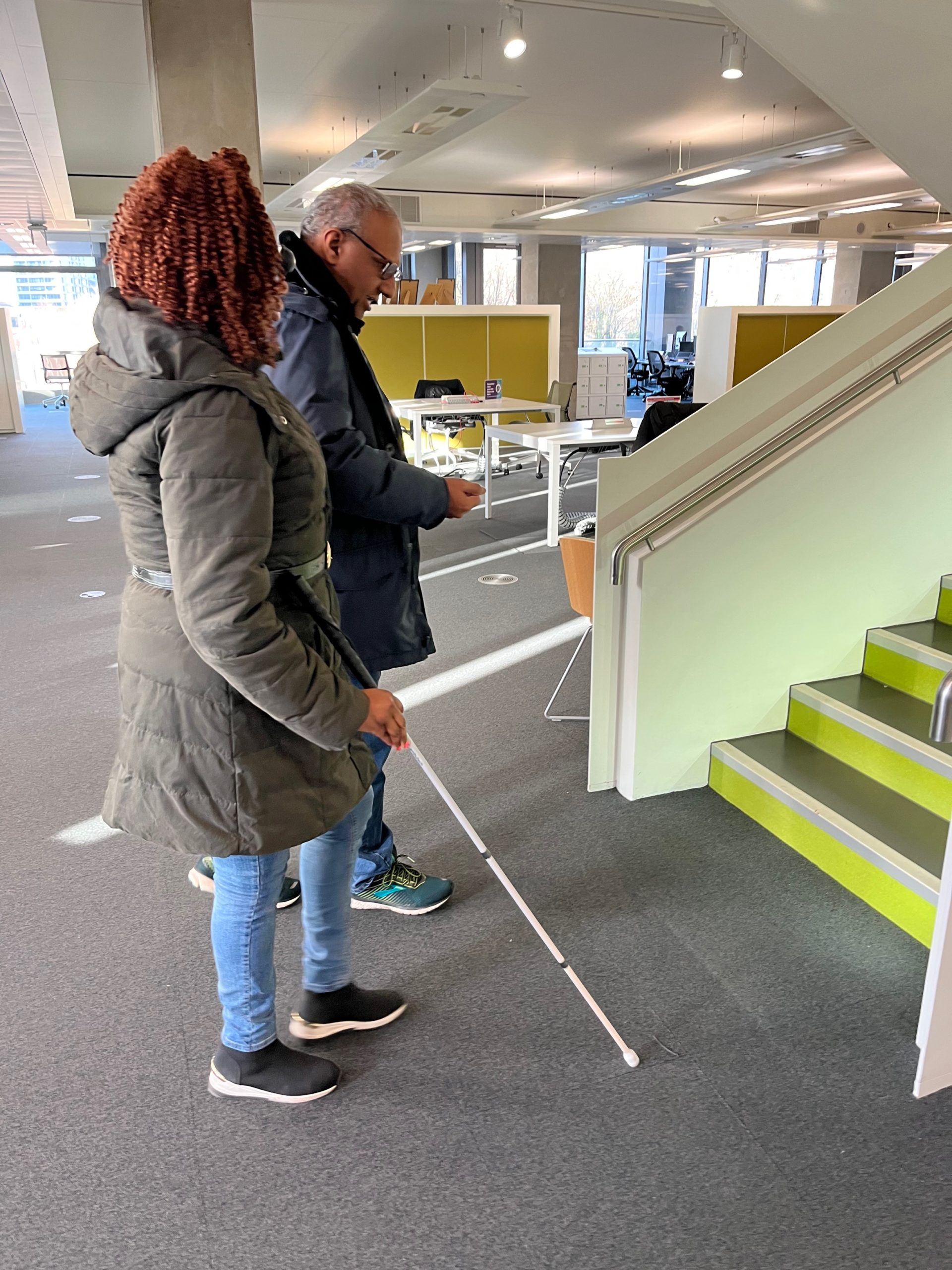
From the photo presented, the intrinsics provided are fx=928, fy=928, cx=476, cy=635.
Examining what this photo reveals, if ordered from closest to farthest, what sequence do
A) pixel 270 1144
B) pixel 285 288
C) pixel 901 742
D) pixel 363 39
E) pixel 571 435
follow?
pixel 285 288 → pixel 270 1144 → pixel 901 742 → pixel 571 435 → pixel 363 39

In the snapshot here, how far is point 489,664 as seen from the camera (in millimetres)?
4355

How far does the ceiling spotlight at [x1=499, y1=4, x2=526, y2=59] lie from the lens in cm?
614

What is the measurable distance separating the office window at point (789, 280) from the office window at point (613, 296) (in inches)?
122

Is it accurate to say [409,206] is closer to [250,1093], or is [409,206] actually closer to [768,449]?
[768,449]

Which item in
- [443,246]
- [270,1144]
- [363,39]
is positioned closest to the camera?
[270,1144]

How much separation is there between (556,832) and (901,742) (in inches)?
41.1

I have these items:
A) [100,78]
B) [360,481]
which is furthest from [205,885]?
[100,78]

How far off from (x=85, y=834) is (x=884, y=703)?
2.56m

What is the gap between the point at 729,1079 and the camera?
75.2 inches

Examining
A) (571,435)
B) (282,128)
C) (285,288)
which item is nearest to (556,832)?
(285,288)

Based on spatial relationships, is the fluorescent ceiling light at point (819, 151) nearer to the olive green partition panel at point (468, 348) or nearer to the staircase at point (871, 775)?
the olive green partition panel at point (468, 348)

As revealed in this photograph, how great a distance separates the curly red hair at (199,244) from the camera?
4.15 ft

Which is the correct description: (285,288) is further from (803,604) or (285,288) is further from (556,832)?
(803,604)

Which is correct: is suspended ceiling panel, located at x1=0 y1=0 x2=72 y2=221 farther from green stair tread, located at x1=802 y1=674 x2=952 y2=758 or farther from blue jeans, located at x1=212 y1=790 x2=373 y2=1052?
green stair tread, located at x1=802 y1=674 x2=952 y2=758
